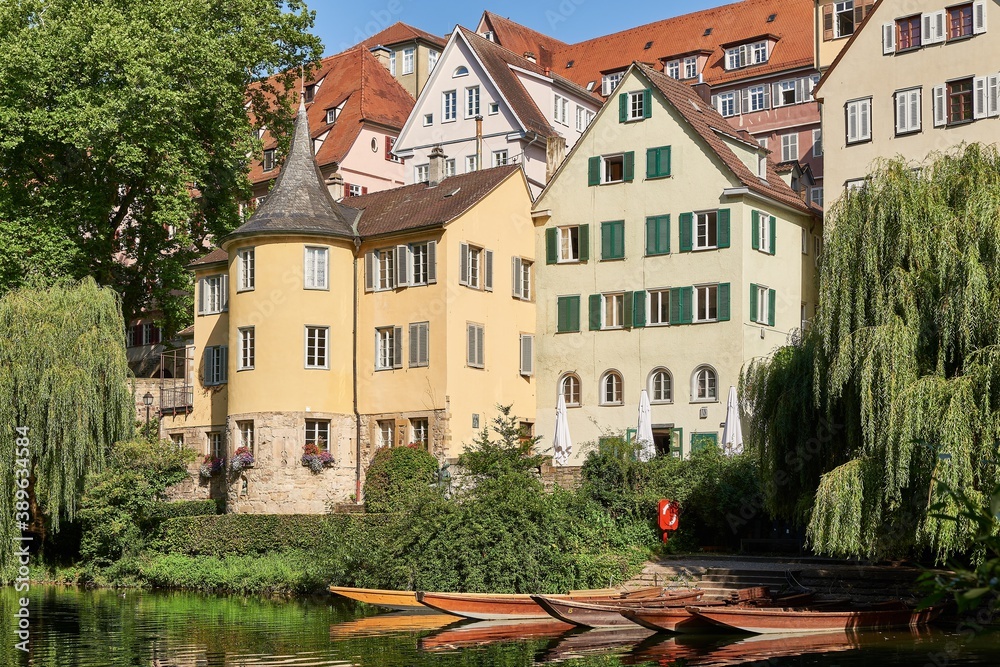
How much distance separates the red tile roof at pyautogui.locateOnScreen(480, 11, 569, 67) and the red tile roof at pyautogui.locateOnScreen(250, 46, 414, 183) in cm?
769

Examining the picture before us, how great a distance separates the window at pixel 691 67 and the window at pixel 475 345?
32455 millimetres

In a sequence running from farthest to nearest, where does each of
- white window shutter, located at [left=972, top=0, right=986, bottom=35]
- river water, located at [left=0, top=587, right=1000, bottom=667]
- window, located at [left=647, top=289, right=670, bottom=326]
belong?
window, located at [left=647, top=289, right=670, bottom=326]
white window shutter, located at [left=972, top=0, right=986, bottom=35]
river water, located at [left=0, top=587, right=1000, bottom=667]

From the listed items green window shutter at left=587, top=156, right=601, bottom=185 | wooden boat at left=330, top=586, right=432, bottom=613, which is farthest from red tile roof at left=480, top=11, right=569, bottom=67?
wooden boat at left=330, top=586, right=432, bottom=613

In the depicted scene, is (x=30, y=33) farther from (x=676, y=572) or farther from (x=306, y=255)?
(x=676, y=572)

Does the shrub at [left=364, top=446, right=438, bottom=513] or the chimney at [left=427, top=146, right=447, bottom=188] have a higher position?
the chimney at [left=427, top=146, right=447, bottom=188]

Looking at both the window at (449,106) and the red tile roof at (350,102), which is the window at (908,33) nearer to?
the window at (449,106)

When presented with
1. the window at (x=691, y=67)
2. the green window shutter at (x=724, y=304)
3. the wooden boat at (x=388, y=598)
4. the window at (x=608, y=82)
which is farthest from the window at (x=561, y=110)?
the wooden boat at (x=388, y=598)

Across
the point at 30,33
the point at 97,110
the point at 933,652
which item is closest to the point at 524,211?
the point at 97,110

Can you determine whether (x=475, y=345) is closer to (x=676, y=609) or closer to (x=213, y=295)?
(x=213, y=295)

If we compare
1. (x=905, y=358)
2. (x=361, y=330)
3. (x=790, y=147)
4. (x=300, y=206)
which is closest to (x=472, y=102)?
(x=790, y=147)

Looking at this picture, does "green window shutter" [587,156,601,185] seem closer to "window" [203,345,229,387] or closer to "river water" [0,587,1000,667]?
"window" [203,345,229,387]

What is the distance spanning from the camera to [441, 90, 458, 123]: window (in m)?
60.0

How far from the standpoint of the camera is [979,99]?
140ft

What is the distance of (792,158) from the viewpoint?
63.8 metres
